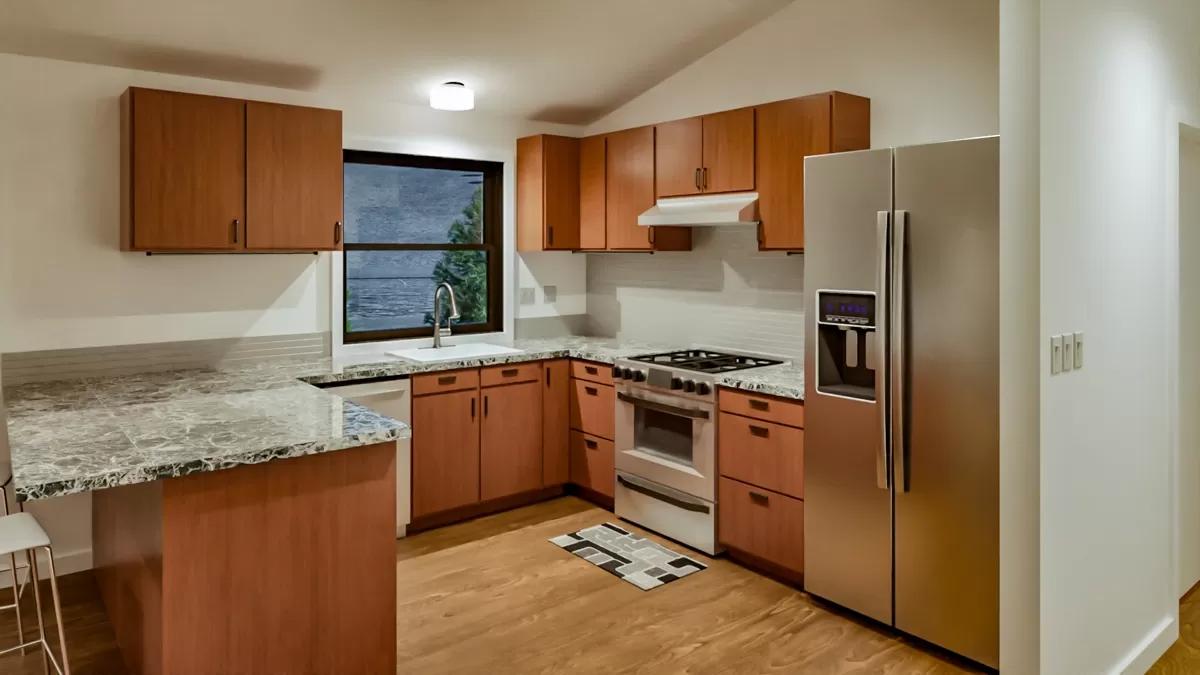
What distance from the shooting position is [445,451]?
14.4ft

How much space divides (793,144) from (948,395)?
1465 millimetres

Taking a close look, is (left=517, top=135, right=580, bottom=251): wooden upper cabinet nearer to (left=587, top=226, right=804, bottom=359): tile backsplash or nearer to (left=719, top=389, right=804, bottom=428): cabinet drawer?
(left=587, top=226, right=804, bottom=359): tile backsplash

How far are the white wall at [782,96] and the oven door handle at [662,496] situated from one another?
0.96 m

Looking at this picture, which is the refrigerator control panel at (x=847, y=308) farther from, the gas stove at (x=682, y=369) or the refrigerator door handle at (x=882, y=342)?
the gas stove at (x=682, y=369)

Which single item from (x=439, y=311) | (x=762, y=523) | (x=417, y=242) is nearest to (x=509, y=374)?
(x=439, y=311)

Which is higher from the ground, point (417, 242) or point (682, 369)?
point (417, 242)

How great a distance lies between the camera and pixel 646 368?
423 centimetres

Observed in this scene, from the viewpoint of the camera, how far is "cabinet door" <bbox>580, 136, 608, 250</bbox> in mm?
5016

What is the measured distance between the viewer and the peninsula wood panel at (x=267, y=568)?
7.68 feet

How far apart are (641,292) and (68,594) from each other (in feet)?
11.1

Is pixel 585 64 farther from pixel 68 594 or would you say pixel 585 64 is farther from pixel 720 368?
pixel 68 594

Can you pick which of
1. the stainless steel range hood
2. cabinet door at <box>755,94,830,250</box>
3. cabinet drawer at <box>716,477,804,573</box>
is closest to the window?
the stainless steel range hood

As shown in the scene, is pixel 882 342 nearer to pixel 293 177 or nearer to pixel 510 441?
pixel 510 441

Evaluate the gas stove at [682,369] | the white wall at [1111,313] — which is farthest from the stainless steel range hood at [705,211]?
the white wall at [1111,313]
